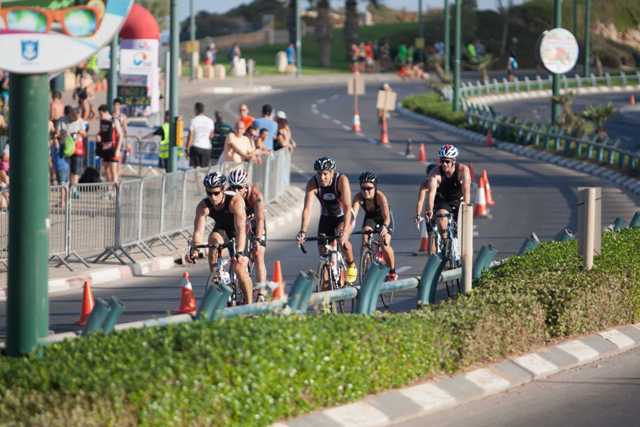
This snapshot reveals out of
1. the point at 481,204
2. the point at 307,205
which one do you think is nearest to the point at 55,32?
the point at 307,205

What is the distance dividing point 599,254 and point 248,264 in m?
3.49

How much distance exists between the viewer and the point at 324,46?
303 ft

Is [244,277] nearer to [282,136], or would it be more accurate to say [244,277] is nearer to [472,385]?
[472,385]

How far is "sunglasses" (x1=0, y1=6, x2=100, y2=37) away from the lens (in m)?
8.70

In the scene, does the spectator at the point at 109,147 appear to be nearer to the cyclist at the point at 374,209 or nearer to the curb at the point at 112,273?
the curb at the point at 112,273

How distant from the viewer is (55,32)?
8.71 meters

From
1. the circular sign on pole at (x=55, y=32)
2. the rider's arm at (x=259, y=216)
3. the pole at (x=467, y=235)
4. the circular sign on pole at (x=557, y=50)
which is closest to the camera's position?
the circular sign on pole at (x=55, y=32)

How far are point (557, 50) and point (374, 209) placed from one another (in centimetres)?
2299

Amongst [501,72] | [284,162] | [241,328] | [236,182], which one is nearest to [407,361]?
[241,328]

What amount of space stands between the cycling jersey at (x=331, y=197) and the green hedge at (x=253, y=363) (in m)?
3.81

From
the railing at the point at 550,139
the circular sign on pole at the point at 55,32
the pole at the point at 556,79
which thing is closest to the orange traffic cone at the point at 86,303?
the circular sign on pole at the point at 55,32

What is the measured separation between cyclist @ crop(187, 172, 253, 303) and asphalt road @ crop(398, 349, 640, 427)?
356 centimetres

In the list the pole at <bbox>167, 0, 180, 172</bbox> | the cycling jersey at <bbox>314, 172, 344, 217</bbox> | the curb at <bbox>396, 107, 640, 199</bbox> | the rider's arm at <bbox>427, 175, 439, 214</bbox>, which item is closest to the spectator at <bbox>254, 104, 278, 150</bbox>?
the pole at <bbox>167, 0, 180, 172</bbox>

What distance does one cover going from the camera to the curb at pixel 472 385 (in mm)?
9992
